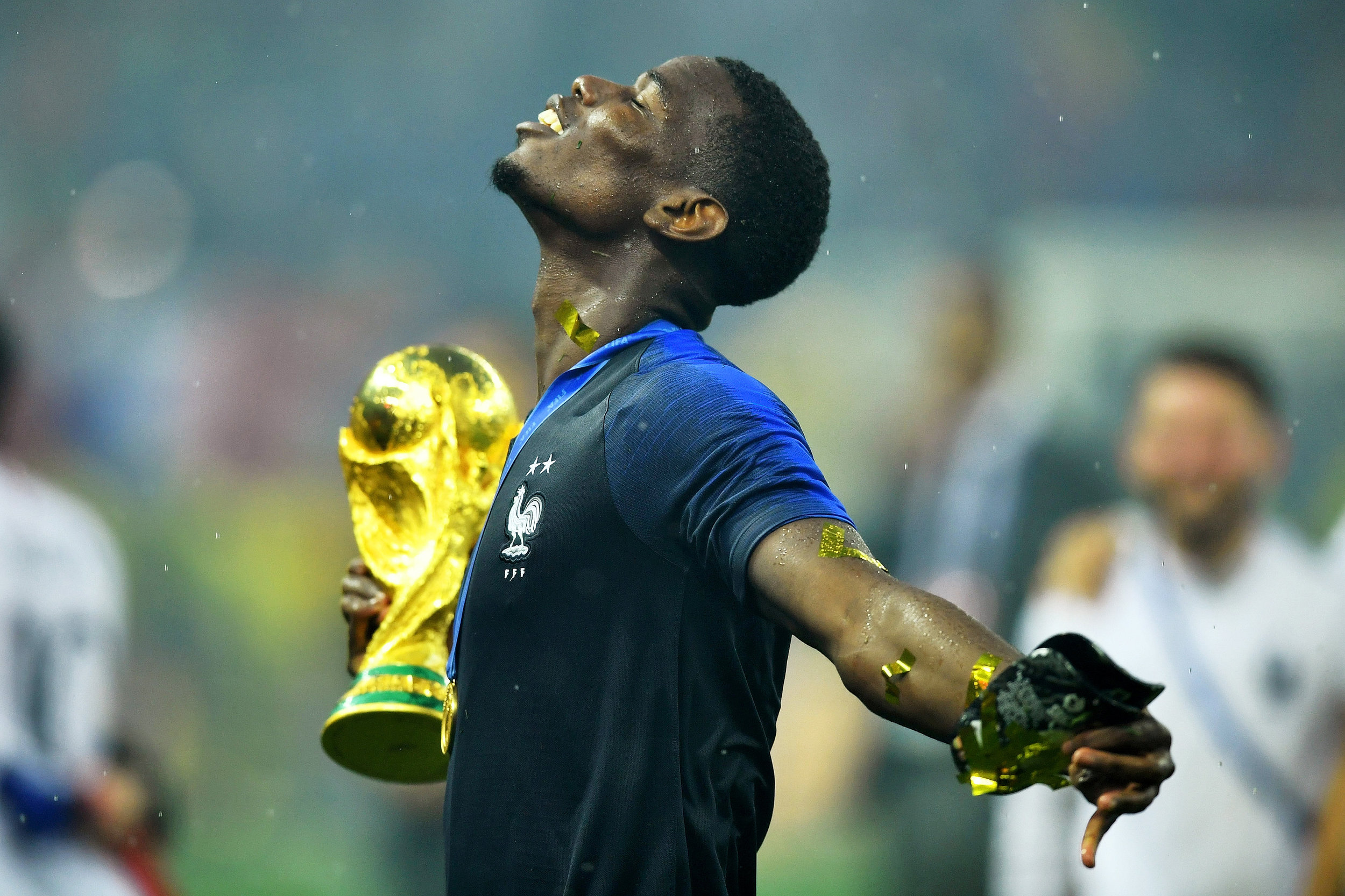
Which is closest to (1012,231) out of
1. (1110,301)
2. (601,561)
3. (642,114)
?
(1110,301)

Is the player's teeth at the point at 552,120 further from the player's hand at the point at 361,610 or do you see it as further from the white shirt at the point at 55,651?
the white shirt at the point at 55,651

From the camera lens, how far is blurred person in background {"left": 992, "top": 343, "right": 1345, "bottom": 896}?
175 inches

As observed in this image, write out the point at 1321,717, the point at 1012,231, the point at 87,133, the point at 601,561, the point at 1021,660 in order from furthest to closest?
the point at 87,133 → the point at 1012,231 → the point at 1321,717 → the point at 601,561 → the point at 1021,660

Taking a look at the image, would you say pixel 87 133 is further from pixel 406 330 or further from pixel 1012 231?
pixel 1012 231

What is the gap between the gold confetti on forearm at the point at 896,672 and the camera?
1247 millimetres

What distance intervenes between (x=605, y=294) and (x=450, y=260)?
168 inches

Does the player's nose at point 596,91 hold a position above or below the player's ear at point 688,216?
above

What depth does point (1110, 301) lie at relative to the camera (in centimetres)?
536

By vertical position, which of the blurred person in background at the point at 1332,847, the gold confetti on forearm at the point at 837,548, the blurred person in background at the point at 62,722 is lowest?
the blurred person in background at the point at 62,722

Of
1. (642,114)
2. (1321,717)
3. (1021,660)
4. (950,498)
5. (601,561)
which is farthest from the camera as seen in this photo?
(950,498)

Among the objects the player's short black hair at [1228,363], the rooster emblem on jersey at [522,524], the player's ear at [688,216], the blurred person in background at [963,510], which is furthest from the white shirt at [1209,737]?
the rooster emblem on jersey at [522,524]

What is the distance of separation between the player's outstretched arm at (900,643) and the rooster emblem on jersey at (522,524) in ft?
1.26

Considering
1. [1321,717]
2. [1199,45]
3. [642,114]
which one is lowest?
[1321,717]

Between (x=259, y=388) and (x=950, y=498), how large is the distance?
3.04m
